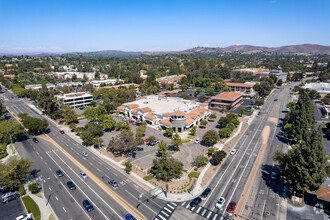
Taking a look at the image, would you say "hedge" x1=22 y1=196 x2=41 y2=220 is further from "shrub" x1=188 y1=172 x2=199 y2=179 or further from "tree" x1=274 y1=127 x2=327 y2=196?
"tree" x1=274 y1=127 x2=327 y2=196

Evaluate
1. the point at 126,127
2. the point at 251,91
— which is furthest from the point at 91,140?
the point at 251,91

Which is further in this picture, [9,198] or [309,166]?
[9,198]

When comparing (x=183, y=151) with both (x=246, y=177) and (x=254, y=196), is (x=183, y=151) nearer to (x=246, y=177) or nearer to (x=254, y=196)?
(x=246, y=177)

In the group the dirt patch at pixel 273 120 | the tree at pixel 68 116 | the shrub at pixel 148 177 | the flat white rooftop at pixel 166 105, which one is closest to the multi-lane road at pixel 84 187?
the shrub at pixel 148 177

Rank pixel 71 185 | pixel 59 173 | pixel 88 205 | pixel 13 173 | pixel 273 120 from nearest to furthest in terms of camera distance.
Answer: pixel 88 205
pixel 13 173
pixel 71 185
pixel 59 173
pixel 273 120

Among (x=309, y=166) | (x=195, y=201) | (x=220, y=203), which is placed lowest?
(x=195, y=201)

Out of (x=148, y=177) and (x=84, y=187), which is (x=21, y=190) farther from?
(x=148, y=177)

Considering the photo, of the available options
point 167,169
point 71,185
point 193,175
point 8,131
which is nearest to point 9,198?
point 71,185

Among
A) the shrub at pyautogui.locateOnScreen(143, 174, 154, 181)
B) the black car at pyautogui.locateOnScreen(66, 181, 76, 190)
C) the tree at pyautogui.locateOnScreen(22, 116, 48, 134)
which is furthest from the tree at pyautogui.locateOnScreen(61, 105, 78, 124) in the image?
the shrub at pyautogui.locateOnScreen(143, 174, 154, 181)

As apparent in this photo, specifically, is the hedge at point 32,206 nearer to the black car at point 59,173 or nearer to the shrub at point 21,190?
the shrub at point 21,190
